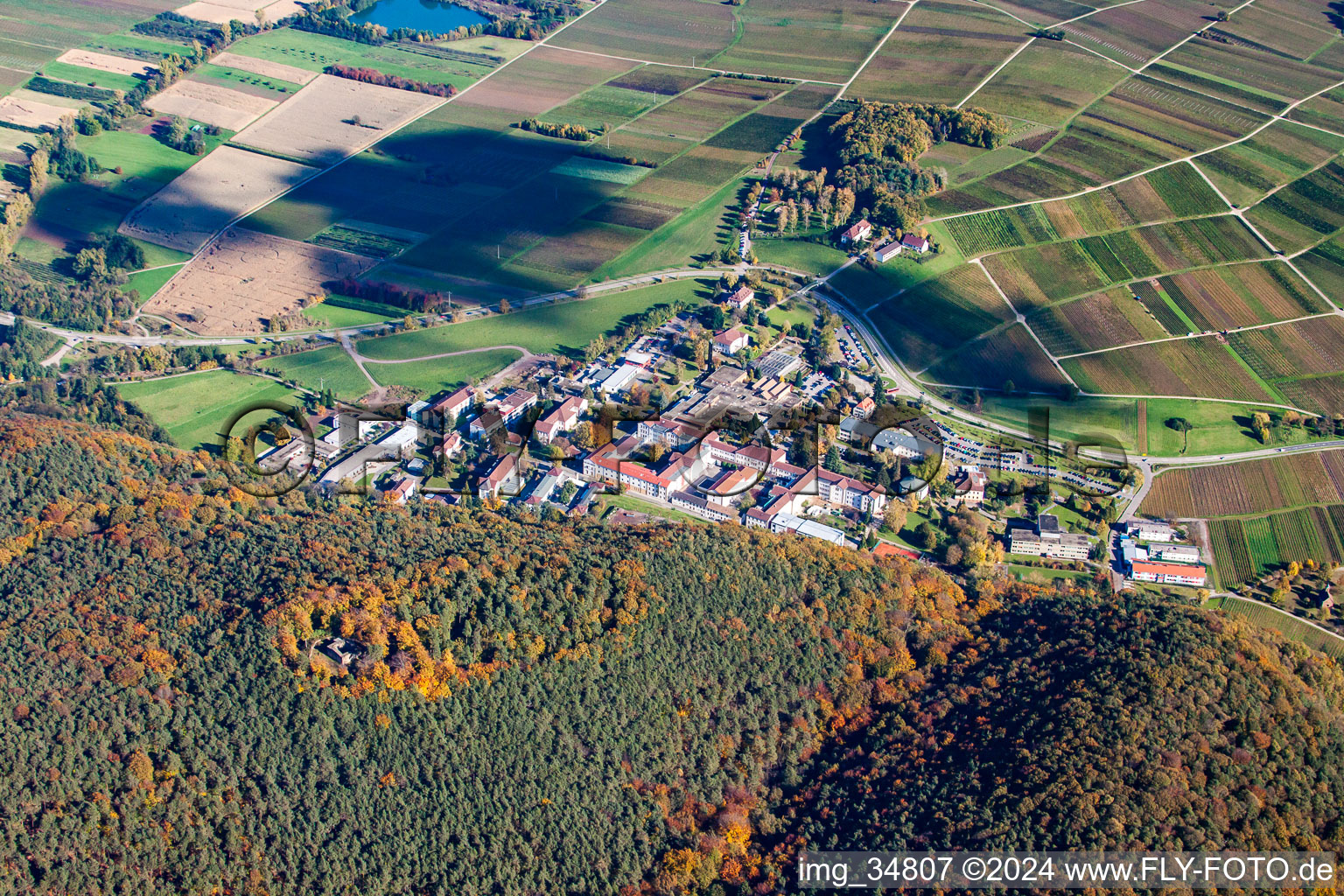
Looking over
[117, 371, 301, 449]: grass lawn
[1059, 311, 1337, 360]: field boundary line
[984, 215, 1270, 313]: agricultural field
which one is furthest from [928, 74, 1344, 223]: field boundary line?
[117, 371, 301, 449]: grass lawn

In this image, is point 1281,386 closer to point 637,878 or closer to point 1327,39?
point 637,878

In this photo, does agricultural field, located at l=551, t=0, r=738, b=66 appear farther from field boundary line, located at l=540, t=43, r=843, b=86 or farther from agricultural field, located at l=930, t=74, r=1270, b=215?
agricultural field, located at l=930, t=74, r=1270, b=215

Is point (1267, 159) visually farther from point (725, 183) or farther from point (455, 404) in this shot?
point (455, 404)

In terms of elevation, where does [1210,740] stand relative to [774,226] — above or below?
below

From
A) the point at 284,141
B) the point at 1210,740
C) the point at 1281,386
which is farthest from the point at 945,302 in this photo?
the point at 284,141

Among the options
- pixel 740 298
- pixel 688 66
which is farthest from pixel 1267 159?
pixel 688 66

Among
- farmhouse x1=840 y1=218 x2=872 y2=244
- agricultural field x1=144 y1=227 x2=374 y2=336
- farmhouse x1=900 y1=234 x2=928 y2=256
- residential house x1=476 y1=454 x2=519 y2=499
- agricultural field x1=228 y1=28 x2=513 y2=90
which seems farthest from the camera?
agricultural field x1=228 y1=28 x2=513 y2=90
